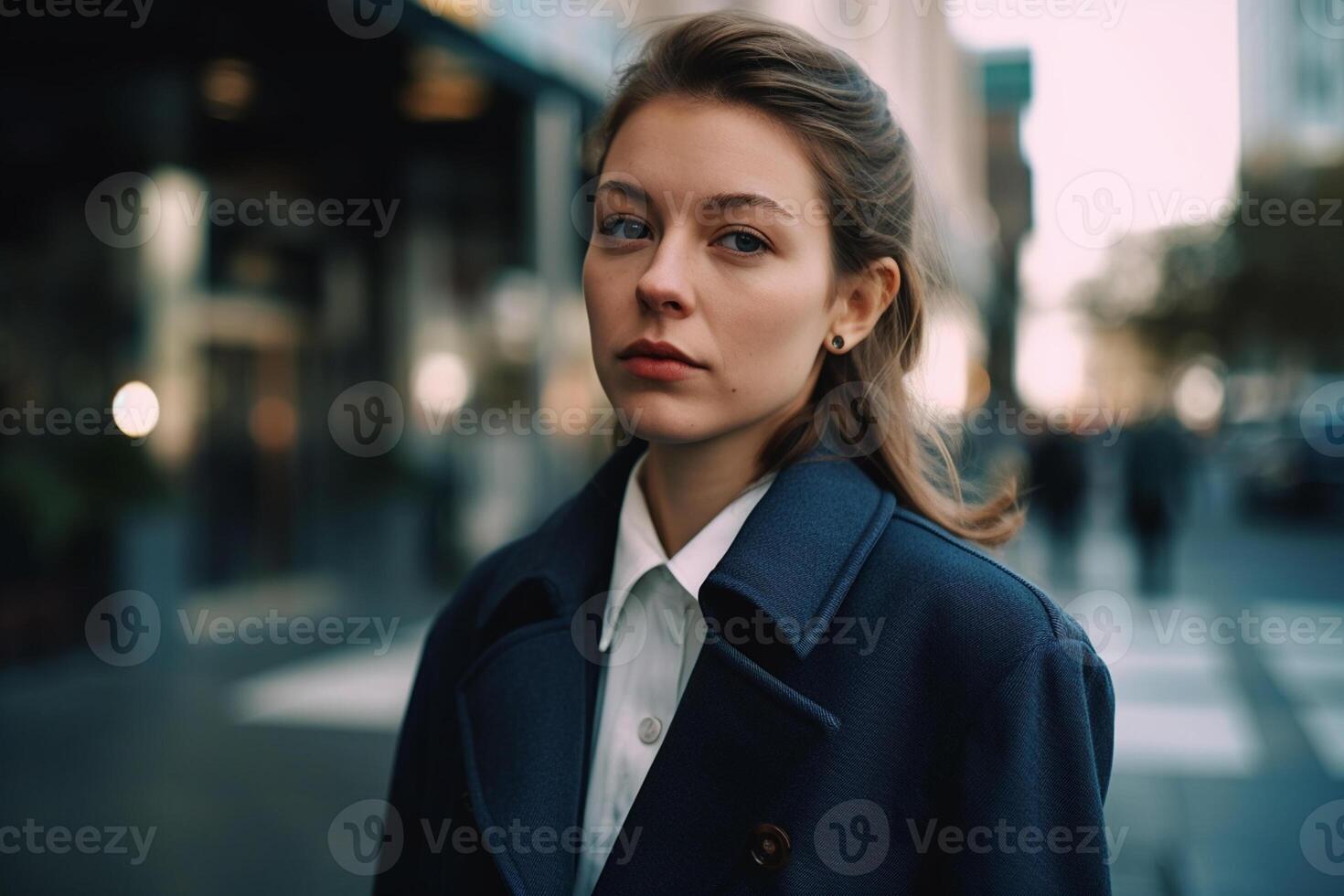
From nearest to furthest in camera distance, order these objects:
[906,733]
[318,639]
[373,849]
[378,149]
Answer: [906,733] → [373,849] → [318,639] → [378,149]

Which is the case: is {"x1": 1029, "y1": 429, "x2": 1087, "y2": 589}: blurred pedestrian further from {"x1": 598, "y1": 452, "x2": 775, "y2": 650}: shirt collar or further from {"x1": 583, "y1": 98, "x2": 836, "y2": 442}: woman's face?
{"x1": 583, "y1": 98, "x2": 836, "y2": 442}: woman's face

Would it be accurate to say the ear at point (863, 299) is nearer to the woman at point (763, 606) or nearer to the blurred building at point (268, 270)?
the woman at point (763, 606)

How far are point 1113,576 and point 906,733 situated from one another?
12.5 m

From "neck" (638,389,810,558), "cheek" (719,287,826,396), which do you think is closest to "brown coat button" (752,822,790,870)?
"neck" (638,389,810,558)

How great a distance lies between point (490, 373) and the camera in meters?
14.3

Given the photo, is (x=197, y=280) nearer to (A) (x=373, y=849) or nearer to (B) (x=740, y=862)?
(A) (x=373, y=849)

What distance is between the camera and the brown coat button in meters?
1.56

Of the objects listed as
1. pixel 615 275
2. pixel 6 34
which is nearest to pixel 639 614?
pixel 615 275

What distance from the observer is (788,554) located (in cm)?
170

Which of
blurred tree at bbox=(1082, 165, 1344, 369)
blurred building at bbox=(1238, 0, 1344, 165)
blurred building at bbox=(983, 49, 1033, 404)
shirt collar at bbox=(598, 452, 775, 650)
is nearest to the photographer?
shirt collar at bbox=(598, 452, 775, 650)

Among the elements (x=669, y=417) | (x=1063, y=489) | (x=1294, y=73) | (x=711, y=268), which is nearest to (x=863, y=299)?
(x=711, y=268)

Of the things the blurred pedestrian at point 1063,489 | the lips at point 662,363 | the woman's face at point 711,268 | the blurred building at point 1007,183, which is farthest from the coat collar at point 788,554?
the blurred building at point 1007,183

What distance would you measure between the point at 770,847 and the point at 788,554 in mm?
432

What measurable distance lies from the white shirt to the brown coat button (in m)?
0.23
